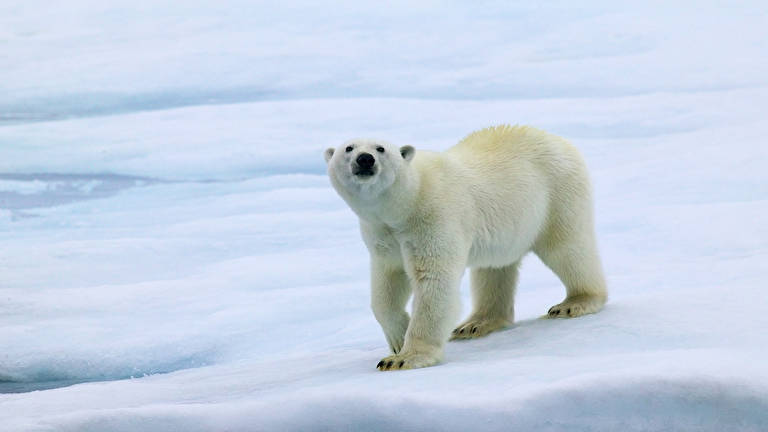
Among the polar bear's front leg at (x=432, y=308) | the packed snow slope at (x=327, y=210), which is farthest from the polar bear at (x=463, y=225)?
the packed snow slope at (x=327, y=210)

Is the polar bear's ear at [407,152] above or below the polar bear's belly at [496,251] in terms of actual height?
above

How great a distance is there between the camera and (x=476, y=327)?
14.8 feet

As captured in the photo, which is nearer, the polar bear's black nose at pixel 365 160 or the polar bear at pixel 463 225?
the polar bear's black nose at pixel 365 160

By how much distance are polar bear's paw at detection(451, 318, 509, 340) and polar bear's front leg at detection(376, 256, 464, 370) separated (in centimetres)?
68

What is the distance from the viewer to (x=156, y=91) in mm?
13031

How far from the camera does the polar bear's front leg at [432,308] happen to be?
3781mm

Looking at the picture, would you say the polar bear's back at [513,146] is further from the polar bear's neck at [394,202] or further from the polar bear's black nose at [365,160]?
the polar bear's black nose at [365,160]

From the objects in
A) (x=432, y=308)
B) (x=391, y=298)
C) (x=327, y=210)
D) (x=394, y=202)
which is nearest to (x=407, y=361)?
(x=432, y=308)

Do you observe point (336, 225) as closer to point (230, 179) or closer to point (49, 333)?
point (230, 179)

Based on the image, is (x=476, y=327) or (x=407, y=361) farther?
(x=476, y=327)

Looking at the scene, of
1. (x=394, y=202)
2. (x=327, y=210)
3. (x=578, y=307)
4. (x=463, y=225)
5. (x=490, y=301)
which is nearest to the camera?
(x=394, y=202)

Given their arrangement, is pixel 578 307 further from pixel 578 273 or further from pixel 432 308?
pixel 432 308

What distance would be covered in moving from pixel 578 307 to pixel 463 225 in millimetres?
805

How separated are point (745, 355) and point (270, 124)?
8.71m
